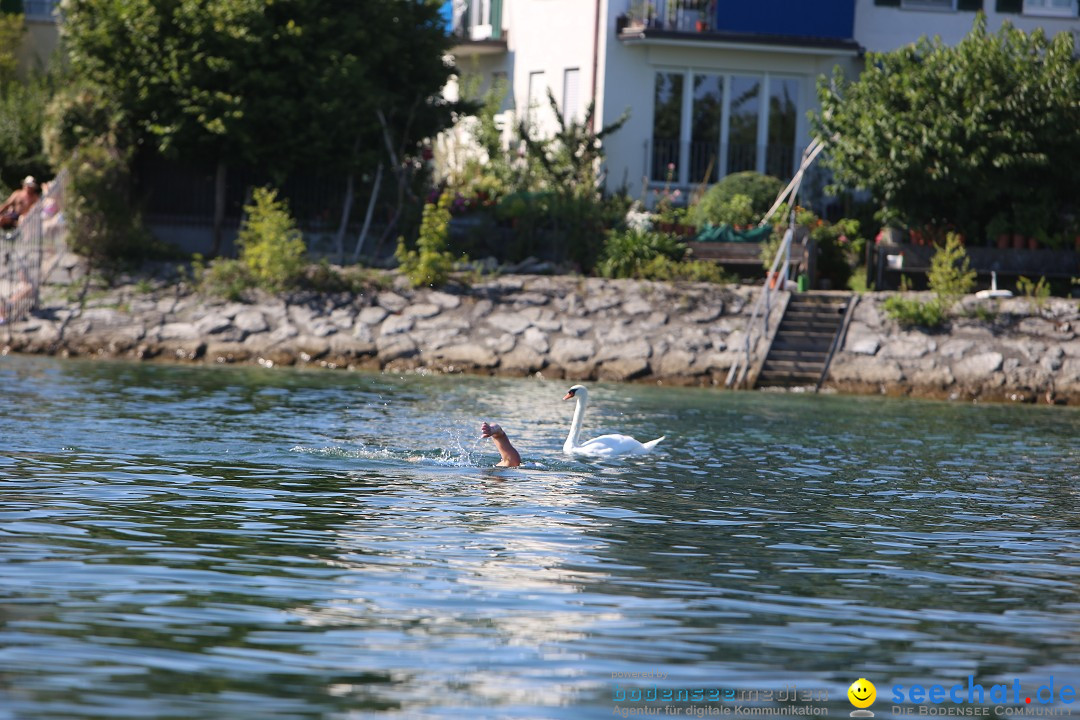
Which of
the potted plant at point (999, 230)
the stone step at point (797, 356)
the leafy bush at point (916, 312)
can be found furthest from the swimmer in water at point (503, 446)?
the potted plant at point (999, 230)

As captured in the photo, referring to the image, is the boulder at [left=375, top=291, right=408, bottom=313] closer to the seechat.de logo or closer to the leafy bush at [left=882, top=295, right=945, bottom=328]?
the leafy bush at [left=882, top=295, right=945, bottom=328]

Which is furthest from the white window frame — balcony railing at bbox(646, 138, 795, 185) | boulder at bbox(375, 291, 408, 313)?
boulder at bbox(375, 291, 408, 313)

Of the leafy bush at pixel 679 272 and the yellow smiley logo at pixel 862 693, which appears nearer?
the yellow smiley logo at pixel 862 693

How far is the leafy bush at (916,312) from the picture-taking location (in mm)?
26156

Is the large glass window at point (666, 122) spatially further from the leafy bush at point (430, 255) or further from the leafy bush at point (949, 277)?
the leafy bush at point (949, 277)

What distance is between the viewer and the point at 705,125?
118 feet

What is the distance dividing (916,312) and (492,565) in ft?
57.8

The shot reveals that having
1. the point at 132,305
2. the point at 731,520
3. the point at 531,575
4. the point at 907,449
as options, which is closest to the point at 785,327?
the point at 907,449

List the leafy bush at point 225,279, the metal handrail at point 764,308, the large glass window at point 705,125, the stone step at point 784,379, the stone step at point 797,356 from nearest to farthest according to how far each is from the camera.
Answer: the stone step at point 784,379 → the metal handrail at point 764,308 → the stone step at point 797,356 → the leafy bush at point 225,279 → the large glass window at point 705,125

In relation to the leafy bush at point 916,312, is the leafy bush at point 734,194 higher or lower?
higher

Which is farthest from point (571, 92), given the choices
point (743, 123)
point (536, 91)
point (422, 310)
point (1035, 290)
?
point (1035, 290)

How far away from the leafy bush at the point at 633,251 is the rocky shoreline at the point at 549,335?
2.28 ft

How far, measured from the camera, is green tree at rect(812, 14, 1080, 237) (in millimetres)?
28188

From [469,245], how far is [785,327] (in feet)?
22.3
